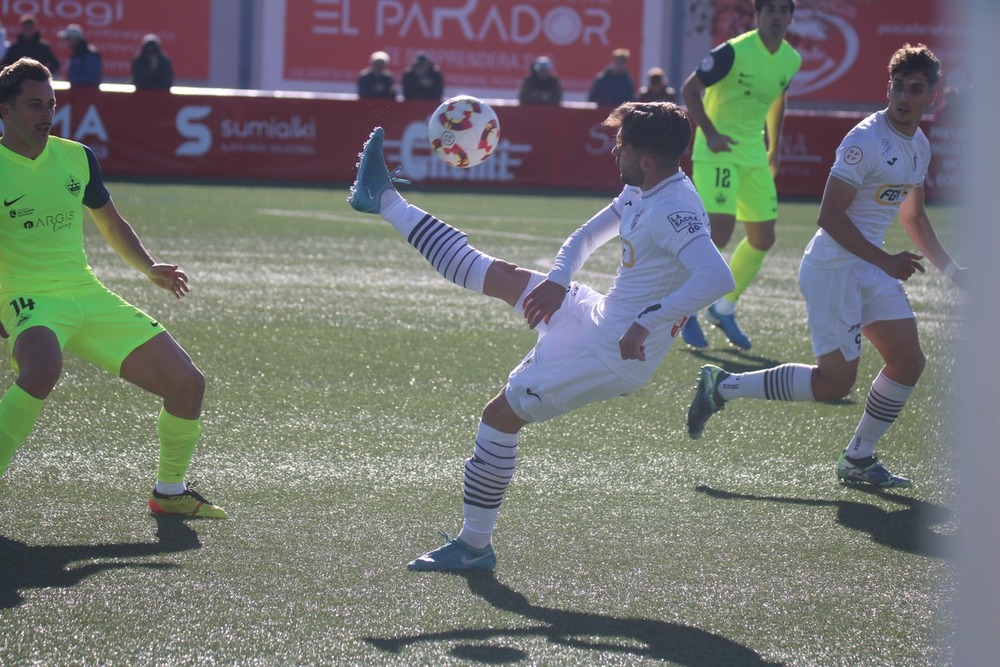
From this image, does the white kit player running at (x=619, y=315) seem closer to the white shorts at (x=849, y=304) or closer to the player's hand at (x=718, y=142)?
the white shorts at (x=849, y=304)

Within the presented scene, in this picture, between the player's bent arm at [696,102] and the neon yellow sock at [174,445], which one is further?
the player's bent arm at [696,102]

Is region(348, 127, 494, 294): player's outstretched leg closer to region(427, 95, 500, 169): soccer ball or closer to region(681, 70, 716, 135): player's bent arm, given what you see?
region(427, 95, 500, 169): soccer ball

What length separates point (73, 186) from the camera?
4.89m

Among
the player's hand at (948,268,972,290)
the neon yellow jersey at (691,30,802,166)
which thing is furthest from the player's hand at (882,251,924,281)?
the player's hand at (948,268,972,290)

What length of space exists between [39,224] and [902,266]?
135 inches

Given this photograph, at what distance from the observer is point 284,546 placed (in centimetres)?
442

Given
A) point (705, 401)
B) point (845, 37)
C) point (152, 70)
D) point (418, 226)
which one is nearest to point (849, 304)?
point (705, 401)

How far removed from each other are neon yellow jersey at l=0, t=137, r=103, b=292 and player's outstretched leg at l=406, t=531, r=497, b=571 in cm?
175

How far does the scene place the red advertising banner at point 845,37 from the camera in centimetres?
3331

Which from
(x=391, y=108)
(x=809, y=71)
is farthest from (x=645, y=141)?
(x=809, y=71)

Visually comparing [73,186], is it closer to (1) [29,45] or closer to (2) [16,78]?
(2) [16,78]

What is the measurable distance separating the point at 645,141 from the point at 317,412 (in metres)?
2.97

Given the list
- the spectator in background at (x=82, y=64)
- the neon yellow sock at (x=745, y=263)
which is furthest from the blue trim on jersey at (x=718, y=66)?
the spectator in background at (x=82, y=64)

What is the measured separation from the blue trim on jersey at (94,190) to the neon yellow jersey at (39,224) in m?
0.09
